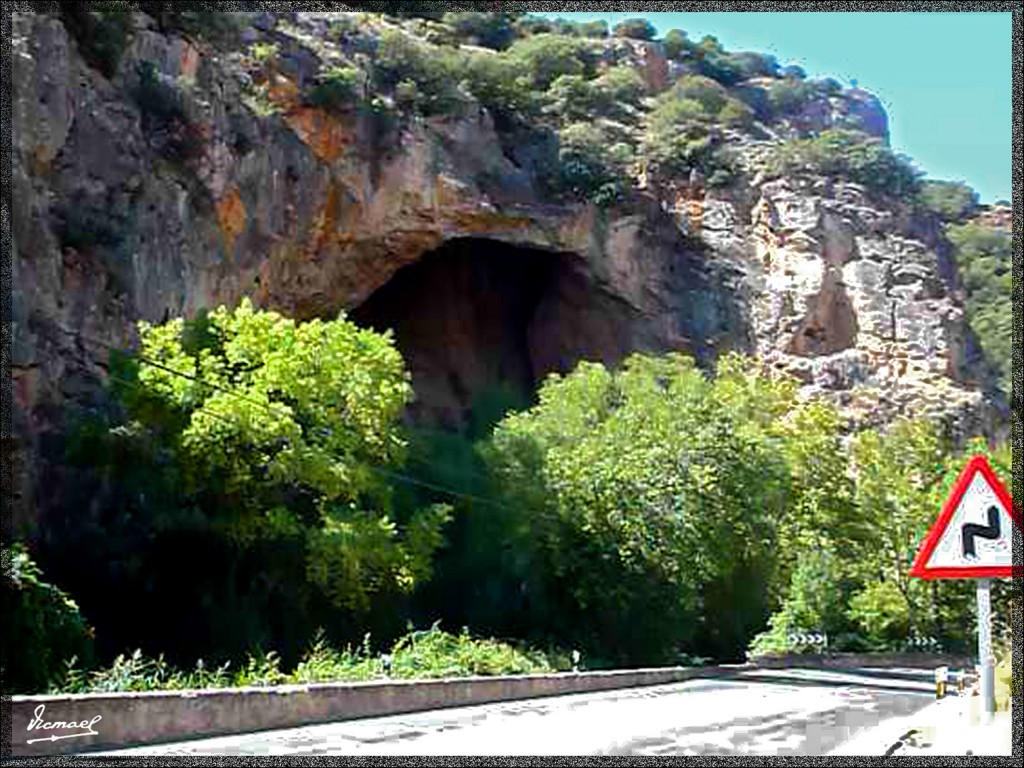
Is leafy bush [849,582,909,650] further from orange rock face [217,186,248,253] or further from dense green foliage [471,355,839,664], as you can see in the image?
orange rock face [217,186,248,253]

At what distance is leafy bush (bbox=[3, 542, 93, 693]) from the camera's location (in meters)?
17.4

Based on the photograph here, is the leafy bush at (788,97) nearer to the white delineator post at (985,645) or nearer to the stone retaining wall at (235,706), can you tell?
the stone retaining wall at (235,706)

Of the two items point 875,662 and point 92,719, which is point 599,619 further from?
point 92,719

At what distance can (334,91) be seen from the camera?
4222 centimetres

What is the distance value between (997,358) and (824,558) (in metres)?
16.8

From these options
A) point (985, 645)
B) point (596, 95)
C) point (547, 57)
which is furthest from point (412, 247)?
point (985, 645)

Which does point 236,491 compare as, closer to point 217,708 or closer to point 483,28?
point 217,708

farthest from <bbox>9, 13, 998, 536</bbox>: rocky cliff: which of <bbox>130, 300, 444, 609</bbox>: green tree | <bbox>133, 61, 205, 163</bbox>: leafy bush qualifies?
<bbox>130, 300, 444, 609</bbox>: green tree

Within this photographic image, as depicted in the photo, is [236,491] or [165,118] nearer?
[236,491]

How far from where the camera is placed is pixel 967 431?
49.3 m

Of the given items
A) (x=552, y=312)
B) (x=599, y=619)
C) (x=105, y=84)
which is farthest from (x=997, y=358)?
(x=105, y=84)

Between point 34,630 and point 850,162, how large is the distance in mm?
44778

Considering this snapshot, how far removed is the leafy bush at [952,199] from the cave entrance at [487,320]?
1149 inches

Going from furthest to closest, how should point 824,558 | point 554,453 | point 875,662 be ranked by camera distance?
point 824,558 < point 875,662 < point 554,453
